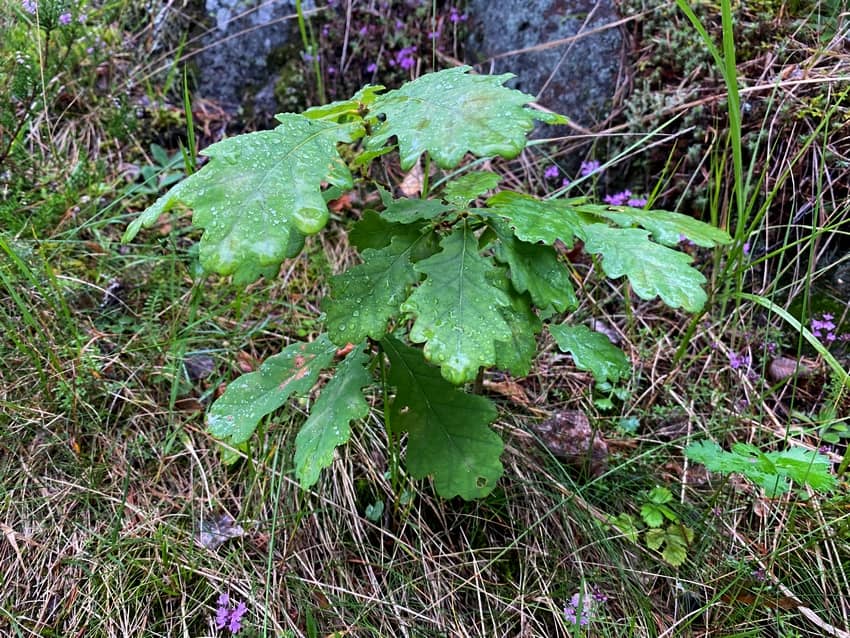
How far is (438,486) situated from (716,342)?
1.27m

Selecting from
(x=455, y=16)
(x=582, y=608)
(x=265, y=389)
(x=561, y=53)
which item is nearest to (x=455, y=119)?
(x=265, y=389)

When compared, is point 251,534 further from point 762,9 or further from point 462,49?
point 762,9

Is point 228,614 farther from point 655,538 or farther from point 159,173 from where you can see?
point 159,173

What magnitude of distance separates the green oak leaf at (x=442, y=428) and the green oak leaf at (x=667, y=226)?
597mm

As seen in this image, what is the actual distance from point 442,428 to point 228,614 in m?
0.79

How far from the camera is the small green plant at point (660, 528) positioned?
1.73m

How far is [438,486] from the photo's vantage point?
5.18 feet

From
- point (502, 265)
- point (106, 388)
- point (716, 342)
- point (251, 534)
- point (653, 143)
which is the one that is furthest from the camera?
point (653, 143)

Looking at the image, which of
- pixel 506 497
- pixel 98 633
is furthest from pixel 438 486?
pixel 98 633

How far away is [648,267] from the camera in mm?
1420

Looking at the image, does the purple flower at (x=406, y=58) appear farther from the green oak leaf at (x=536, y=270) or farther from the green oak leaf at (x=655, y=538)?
the green oak leaf at (x=655, y=538)

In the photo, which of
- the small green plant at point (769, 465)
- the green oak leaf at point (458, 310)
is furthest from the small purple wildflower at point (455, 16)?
the small green plant at point (769, 465)

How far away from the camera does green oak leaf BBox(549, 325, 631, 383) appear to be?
1627 mm

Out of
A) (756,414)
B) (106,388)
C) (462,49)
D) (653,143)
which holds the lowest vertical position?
(756,414)
